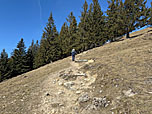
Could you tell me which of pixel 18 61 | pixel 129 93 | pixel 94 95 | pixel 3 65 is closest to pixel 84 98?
pixel 94 95

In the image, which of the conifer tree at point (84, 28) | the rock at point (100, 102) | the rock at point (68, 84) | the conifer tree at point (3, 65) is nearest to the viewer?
the rock at point (100, 102)

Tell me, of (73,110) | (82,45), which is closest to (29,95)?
(73,110)

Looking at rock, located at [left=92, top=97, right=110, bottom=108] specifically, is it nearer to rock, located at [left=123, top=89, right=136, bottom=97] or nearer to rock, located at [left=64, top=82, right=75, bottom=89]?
rock, located at [left=123, top=89, right=136, bottom=97]

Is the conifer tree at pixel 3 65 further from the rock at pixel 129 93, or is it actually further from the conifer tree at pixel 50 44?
the rock at pixel 129 93

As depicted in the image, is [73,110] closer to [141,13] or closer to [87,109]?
[87,109]

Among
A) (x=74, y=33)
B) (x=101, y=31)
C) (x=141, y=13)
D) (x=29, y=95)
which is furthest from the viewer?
(x=74, y=33)

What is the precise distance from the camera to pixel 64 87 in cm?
801

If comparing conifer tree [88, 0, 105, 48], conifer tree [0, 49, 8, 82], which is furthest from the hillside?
conifer tree [0, 49, 8, 82]

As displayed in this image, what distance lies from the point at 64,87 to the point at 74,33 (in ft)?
85.6

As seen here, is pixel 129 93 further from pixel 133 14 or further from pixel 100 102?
pixel 133 14

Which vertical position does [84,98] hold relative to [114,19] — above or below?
below

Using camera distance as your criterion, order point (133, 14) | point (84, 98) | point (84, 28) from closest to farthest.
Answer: point (84, 98) → point (133, 14) → point (84, 28)

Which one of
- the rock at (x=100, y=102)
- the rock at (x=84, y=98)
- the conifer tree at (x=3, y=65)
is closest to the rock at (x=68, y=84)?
→ the rock at (x=84, y=98)

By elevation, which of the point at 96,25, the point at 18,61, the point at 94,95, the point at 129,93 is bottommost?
the point at 129,93
